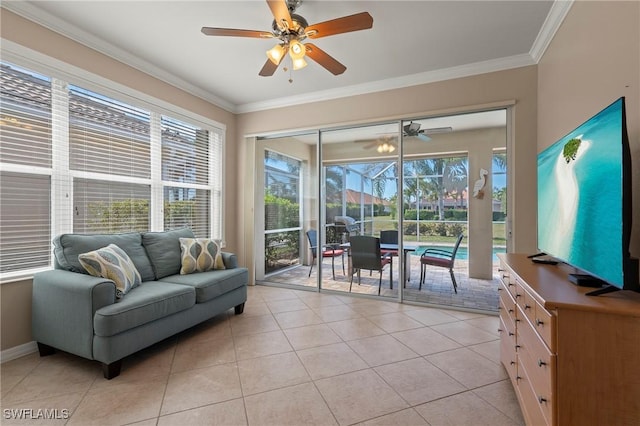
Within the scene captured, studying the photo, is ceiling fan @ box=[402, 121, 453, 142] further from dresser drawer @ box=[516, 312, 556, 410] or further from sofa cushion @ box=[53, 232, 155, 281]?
sofa cushion @ box=[53, 232, 155, 281]

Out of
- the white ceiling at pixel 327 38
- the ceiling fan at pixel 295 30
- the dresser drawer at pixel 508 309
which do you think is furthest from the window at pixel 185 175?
the dresser drawer at pixel 508 309

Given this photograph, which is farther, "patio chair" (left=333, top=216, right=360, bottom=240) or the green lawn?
A: "patio chair" (left=333, top=216, right=360, bottom=240)

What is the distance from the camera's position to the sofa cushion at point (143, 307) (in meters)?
1.93

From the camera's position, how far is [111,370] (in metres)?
1.99

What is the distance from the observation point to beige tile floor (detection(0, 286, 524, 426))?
1.64m

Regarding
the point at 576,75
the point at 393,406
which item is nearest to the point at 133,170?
the point at 393,406

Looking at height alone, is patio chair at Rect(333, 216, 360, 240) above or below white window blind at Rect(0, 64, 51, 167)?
below

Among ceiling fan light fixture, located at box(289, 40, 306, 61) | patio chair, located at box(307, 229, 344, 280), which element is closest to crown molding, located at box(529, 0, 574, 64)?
ceiling fan light fixture, located at box(289, 40, 306, 61)

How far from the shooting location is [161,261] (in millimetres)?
2977

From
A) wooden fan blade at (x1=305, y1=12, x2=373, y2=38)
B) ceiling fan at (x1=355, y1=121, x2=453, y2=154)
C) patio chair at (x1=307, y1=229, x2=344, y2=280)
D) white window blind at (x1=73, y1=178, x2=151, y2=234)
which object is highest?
wooden fan blade at (x1=305, y1=12, x2=373, y2=38)

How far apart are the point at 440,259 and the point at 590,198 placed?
8.19 ft

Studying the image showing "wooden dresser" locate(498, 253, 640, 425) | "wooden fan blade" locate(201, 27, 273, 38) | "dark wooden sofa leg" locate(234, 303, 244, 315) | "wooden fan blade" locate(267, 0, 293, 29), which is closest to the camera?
"wooden dresser" locate(498, 253, 640, 425)

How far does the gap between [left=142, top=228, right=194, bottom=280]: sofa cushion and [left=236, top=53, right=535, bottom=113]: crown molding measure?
242 cm

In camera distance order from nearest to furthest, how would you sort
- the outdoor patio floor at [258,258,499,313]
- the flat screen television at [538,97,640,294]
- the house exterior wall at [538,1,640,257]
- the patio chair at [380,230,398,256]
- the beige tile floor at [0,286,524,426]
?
the flat screen television at [538,97,640,294]
the house exterior wall at [538,1,640,257]
the beige tile floor at [0,286,524,426]
the outdoor patio floor at [258,258,499,313]
the patio chair at [380,230,398,256]
